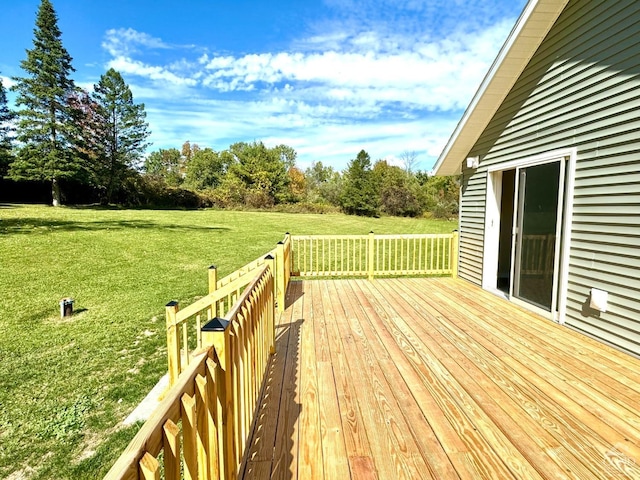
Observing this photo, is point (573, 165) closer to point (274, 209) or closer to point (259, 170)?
point (274, 209)

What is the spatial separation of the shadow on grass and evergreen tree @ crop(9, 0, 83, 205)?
29.6ft

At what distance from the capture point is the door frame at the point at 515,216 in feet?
12.4

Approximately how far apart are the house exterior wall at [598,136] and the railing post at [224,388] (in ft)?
11.9

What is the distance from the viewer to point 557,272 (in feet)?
13.0

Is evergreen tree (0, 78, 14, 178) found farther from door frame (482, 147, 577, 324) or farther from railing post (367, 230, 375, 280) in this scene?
door frame (482, 147, 577, 324)

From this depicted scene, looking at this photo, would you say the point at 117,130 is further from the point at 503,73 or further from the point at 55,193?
the point at 503,73

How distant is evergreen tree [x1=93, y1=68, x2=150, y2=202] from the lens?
945 inches

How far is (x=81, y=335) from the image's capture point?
4.65m

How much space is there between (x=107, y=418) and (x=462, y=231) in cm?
611

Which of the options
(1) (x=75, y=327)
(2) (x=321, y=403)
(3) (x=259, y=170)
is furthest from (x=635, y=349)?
(3) (x=259, y=170)

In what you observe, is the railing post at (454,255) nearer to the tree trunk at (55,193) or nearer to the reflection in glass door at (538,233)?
the reflection in glass door at (538,233)

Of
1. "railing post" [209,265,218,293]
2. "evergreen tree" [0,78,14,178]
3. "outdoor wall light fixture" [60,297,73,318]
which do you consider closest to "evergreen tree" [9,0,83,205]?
"evergreen tree" [0,78,14,178]

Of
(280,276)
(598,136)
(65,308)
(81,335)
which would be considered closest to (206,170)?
(65,308)

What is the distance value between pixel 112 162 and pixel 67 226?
13.7 m
